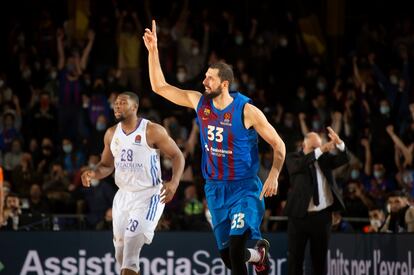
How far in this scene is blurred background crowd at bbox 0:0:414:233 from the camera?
17.6 metres

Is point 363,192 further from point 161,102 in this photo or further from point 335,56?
point 335,56

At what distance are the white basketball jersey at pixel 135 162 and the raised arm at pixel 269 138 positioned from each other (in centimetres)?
134

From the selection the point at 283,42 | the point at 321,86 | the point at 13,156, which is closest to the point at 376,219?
the point at 321,86

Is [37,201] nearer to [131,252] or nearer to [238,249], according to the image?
[131,252]

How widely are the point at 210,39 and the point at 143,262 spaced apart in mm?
8643

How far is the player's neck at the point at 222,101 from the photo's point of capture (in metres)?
10.7

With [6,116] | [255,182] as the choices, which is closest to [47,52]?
[6,116]

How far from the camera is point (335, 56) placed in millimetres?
24750

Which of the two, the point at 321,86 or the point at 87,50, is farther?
the point at 87,50

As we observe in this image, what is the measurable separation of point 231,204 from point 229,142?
2.00 feet

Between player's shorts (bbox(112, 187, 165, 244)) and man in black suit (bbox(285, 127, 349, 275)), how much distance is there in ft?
7.75

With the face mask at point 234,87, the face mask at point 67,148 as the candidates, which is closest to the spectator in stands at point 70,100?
the face mask at point 67,148

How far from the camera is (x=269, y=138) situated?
10445mm

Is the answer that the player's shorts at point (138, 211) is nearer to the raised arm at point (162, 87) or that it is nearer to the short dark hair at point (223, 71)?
the raised arm at point (162, 87)
